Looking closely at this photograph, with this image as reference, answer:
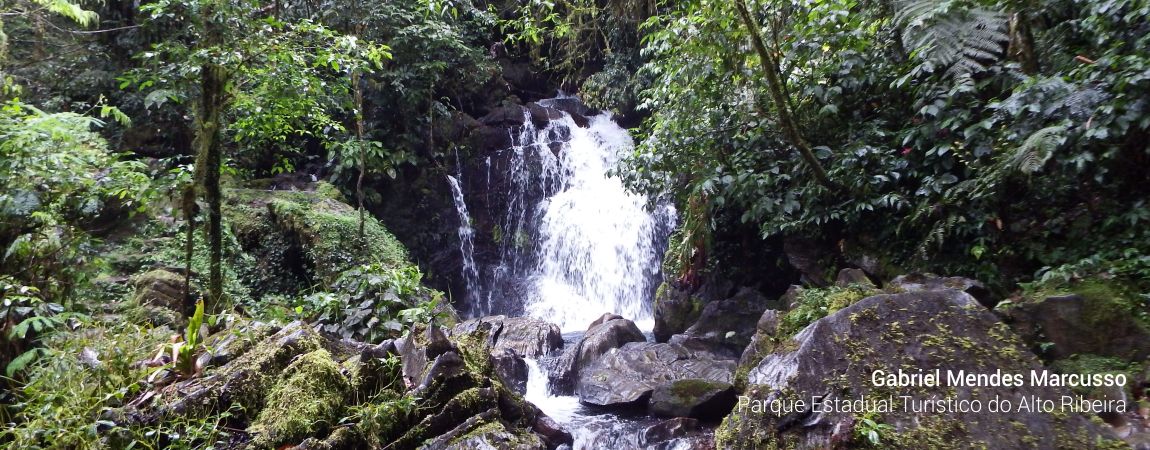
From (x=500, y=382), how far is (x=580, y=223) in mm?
8178

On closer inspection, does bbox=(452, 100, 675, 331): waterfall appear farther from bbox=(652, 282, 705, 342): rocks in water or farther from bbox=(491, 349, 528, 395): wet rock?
bbox=(491, 349, 528, 395): wet rock

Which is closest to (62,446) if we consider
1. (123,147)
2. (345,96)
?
(345,96)

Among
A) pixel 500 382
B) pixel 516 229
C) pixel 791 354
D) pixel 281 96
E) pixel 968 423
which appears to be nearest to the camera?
pixel 968 423

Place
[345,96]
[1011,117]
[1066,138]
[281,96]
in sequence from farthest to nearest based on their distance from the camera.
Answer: [345,96] → [281,96] → [1011,117] → [1066,138]

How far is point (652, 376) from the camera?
23.3 ft

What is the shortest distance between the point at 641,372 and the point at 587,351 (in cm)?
103

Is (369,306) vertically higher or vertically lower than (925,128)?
lower

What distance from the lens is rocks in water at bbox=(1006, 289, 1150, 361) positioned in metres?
3.77

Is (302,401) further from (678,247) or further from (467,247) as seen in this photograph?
(467,247)

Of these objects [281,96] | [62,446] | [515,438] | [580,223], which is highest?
[281,96]

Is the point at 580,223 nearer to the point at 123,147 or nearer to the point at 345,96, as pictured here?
the point at 345,96

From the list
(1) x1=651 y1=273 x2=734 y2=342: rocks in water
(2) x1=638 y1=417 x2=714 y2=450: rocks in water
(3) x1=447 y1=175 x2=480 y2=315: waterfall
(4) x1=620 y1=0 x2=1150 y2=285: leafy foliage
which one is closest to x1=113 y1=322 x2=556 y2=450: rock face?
(2) x1=638 y1=417 x2=714 y2=450: rocks in water

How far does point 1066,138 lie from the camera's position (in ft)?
13.9

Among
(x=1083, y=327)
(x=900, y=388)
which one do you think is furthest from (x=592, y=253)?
(x=900, y=388)
